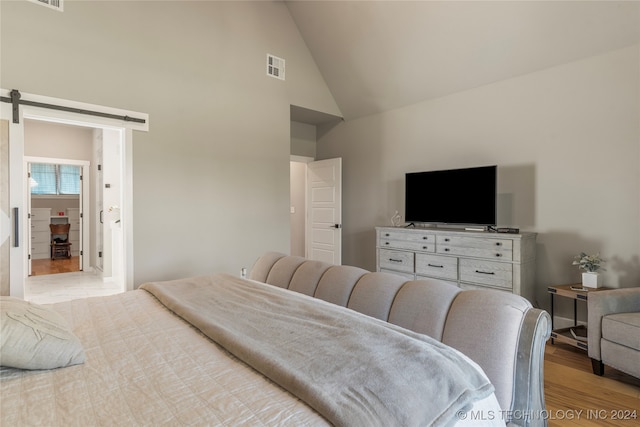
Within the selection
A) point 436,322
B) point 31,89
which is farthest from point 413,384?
point 31,89

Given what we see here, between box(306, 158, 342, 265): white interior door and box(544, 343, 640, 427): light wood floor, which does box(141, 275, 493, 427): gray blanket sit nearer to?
box(544, 343, 640, 427): light wood floor

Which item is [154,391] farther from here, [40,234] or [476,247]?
[40,234]

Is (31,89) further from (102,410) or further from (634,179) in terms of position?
(634,179)

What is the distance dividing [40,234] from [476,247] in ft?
30.9

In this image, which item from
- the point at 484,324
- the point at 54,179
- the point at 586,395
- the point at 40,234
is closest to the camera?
the point at 484,324

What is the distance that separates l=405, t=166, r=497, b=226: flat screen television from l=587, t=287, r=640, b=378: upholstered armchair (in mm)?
1192

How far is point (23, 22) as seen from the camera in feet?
9.66

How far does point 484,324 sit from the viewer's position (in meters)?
1.25

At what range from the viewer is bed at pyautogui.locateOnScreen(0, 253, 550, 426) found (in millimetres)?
856

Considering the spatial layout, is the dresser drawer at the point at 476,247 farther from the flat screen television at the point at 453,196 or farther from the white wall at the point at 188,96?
the white wall at the point at 188,96

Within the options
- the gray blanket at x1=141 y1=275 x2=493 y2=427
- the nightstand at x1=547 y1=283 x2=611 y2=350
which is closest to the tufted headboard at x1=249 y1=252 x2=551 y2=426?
the gray blanket at x1=141 y1=275 x2=493 y2=427

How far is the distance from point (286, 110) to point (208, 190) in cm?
164

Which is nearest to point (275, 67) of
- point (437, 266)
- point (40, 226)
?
point (437, 266)

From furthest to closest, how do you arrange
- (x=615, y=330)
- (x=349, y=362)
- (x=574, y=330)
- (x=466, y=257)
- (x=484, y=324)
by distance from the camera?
(x=466, y=257), (x=574, y=330), (x=615, y=330), (x=484, y=324), (x=349, y=362)
